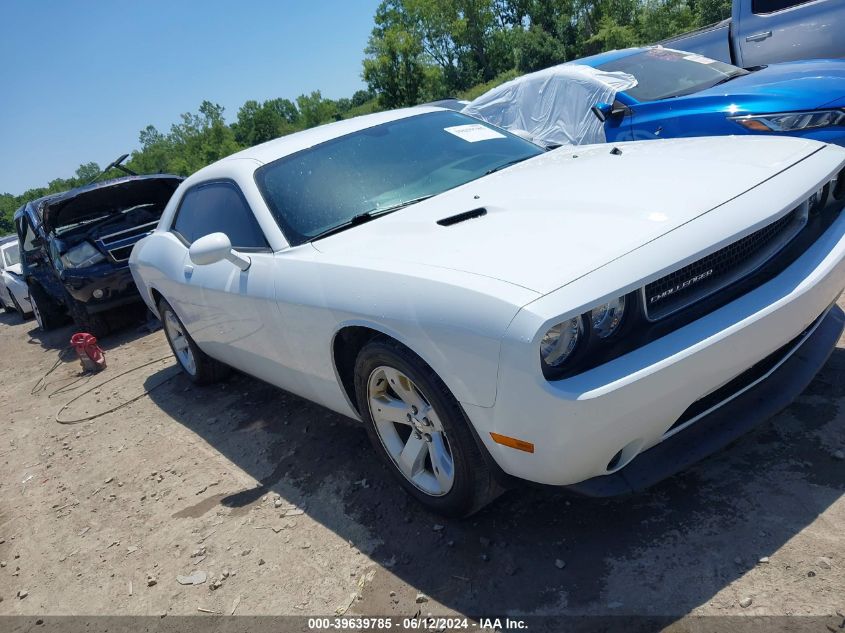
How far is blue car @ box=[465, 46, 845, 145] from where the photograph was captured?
14.7 feet

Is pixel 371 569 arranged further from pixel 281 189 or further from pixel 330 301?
pixel 281 189

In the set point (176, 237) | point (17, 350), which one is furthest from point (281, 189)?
point (17, 350)

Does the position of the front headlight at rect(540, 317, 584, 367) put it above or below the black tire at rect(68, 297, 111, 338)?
above

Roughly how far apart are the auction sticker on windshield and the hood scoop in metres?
1.13

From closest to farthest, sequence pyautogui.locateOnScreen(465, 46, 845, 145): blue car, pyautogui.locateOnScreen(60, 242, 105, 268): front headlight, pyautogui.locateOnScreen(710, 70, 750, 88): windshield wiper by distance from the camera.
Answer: pyautogui.locateOnScreen(465, 46, 845, 145): blue car < pyautogui.locateOnScreen(710, 70, 750, 88): windshield wiper < pyautogui.locateOnScreen(60, 242, 105, 268): front headlight

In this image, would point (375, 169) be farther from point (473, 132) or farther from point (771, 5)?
point (771, 5)

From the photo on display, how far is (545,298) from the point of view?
6.01 feet

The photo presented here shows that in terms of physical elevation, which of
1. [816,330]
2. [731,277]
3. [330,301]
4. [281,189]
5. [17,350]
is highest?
[281,189]

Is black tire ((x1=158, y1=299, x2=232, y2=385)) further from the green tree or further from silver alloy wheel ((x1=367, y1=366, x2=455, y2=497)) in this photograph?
the green tree

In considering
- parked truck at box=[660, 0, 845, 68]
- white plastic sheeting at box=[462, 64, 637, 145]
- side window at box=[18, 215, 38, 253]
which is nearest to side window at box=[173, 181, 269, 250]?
white plastic sheeting at box=[462, 64, 637, 145]

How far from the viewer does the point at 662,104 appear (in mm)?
5285

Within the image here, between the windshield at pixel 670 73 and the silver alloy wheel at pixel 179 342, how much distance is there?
13.7 ft

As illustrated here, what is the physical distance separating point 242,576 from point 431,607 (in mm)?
A: 877

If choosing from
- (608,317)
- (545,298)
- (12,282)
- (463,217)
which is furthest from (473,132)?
(12,282)
